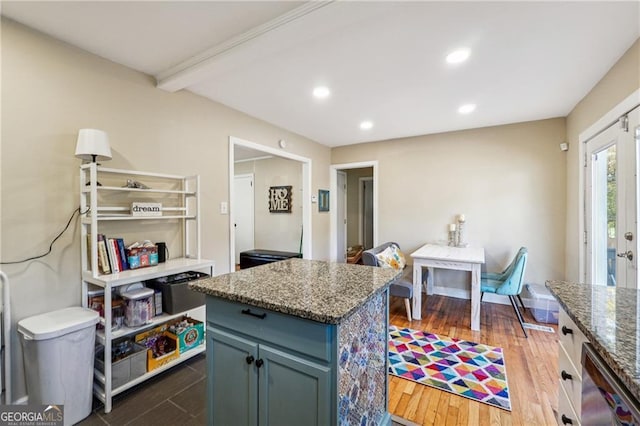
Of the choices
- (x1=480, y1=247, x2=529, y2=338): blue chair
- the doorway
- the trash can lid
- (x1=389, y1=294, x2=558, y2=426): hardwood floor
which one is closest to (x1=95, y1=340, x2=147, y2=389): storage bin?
the trash can lid

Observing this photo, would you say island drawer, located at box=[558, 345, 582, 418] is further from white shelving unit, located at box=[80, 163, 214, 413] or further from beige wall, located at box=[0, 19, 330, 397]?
beige wall, located at box=[0, 19, 330, 397]

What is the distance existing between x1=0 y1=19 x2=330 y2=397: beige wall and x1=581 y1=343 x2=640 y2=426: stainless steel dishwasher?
9.11ft

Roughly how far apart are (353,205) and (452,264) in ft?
13.2

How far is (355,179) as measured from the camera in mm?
6879

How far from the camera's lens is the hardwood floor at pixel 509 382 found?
1.71 meters

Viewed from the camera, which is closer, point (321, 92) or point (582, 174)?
point (321, 92)

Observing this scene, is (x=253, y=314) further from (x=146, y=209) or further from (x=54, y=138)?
(x=54, y=138)

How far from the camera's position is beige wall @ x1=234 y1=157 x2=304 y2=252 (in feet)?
17.7

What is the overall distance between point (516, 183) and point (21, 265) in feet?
16.1

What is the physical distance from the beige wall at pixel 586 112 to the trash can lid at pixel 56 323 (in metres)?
3.84

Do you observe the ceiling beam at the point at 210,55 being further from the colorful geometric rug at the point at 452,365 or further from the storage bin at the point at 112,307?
the colorful geometric rug at the point at 452,365

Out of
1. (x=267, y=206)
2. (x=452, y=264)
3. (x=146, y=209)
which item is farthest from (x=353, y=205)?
(x=146, y=209)

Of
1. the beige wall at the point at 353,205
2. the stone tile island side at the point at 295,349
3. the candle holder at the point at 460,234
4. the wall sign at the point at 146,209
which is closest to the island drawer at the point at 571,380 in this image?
the stone tile island side at the point at 295,349

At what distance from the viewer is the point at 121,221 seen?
7.20 feet
